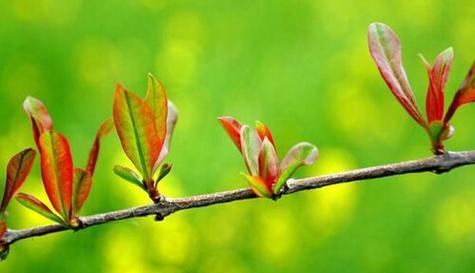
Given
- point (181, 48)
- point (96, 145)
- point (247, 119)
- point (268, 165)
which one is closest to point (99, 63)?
point (181, 48)

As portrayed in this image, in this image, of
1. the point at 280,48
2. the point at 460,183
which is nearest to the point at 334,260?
the point at 460,183

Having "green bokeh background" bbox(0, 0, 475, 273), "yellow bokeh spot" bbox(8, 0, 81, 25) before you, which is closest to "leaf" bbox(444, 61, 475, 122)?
"green bokeh background" bbox(0, 0, 475, 273)

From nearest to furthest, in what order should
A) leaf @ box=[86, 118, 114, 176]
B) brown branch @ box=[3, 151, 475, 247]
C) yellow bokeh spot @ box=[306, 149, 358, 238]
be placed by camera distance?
brown branch @ box=[3, 151, 475, 247]
leaf @ box=[86, 118, 114, 176]
yellow bokeh spot @ box=[306, 149, 358, 238]

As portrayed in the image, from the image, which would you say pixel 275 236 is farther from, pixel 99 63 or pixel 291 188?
pixel 291 188

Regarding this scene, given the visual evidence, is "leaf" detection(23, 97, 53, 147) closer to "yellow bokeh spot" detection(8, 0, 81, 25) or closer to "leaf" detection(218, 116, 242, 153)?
"leaf" detection(218, 116, 242, 153)

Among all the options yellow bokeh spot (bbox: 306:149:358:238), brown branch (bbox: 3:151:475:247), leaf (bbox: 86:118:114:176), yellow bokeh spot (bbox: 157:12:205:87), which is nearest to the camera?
brown branch (bbox: 3:151:475:247)

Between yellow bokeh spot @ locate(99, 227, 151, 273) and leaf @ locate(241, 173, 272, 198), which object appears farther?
yellow bokeh spot @ locate(99, 227, 151, 273)

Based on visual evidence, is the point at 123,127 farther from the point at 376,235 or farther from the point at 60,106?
the point at 60,106
